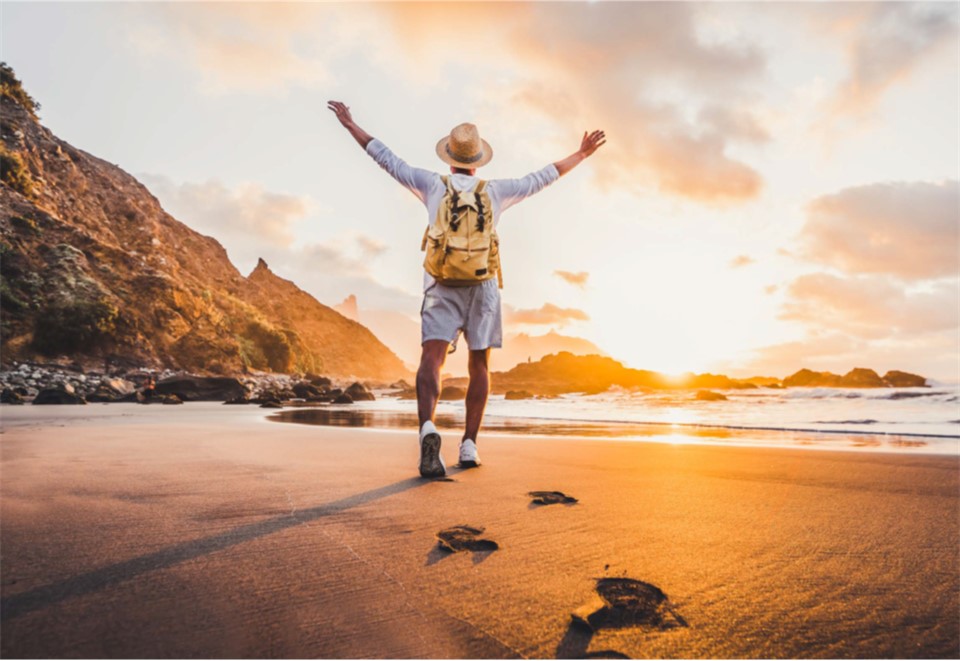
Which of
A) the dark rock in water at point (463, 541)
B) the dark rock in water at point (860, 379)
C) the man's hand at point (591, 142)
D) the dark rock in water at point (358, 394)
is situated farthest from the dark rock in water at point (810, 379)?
the dark rock in water at point (463, 541)

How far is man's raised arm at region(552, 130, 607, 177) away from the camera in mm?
3781

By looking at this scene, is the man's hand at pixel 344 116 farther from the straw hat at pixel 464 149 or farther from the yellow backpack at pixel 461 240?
the yellow backpack at pixel 461 240

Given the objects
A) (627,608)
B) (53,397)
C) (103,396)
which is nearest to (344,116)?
(627,608)

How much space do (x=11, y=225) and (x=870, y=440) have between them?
2944cm

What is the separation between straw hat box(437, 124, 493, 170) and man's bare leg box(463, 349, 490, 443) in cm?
131

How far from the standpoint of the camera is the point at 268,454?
145 inches

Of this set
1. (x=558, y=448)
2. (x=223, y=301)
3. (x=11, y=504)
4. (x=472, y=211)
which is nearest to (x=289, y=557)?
(x=11, y=504)

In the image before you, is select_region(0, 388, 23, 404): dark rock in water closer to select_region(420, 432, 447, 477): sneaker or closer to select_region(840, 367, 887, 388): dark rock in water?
select_region(420, 432, 447, 477): sneaker

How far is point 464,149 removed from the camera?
3588mm

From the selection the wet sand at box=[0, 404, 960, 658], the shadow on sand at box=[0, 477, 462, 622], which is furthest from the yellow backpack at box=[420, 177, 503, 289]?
the shadow on sand at box=[0, 477, 462, 622]

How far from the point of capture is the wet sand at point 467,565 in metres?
0.99

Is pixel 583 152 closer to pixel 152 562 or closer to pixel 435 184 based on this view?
pixel 435 184

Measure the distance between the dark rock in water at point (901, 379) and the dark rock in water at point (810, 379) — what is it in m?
2.42

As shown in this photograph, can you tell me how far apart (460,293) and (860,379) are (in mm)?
30595
